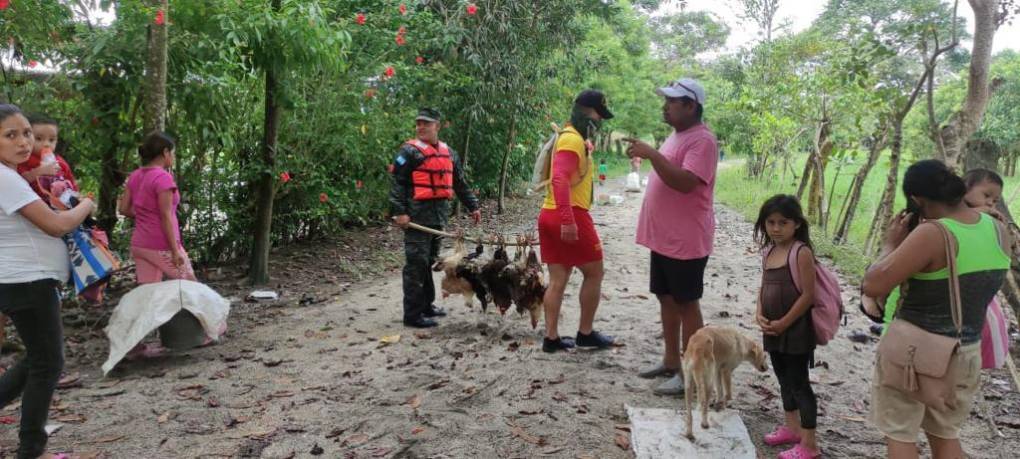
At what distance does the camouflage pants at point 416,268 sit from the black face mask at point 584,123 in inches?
74.6

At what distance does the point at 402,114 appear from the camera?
9.73 metres

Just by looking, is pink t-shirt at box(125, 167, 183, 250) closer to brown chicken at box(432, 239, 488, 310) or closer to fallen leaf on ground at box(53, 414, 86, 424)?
fallen leaf on ground at box(53, 414, 86, 424)

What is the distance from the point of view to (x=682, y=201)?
3971 millimetres

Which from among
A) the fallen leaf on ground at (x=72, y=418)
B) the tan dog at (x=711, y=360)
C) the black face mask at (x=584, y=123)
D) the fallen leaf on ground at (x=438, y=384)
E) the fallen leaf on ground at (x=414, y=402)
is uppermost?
the black face mask at (x=584, y=123)

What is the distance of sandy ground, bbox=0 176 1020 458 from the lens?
3594 mm

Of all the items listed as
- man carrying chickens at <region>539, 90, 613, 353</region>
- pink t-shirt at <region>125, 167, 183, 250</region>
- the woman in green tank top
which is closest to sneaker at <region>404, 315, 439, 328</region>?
man carrying chickens at <region>539, 90, 613, 353</region>

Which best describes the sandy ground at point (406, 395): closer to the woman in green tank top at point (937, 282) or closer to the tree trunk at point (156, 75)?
the woman in green tank top at point (937, 282)

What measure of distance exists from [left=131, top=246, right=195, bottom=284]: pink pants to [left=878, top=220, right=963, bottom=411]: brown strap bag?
4608mm

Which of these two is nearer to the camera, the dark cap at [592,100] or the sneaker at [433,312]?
Result: the dark cap at [592,100]

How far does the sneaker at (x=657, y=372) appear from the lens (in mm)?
4426

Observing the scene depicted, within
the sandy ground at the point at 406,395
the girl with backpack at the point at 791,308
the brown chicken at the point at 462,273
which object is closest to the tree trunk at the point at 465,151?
the sandy ground at the point at 406,395

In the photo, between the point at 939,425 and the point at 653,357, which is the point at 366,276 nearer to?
the point at 653,357

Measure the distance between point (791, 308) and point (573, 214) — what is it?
5.65 feet

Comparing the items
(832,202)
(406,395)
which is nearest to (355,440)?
(406,395)
